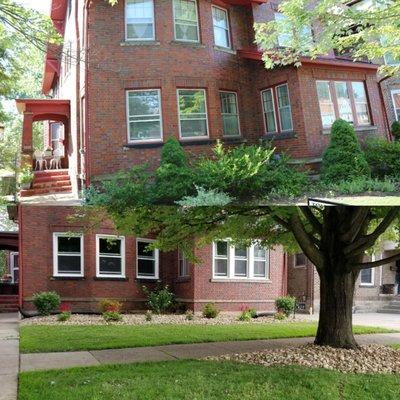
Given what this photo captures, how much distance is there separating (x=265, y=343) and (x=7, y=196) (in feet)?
25.5

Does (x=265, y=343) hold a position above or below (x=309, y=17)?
below

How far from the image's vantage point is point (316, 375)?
6.84 metres

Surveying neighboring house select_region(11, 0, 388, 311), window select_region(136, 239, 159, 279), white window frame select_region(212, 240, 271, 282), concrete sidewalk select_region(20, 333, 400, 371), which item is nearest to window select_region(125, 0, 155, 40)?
neighboring house select_region(11, 0, 388, 311)

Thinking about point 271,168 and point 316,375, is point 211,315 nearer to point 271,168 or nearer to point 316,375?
point 316,375

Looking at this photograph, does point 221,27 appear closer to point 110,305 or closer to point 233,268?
point 110,305

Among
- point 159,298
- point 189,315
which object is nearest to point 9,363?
point 159,298

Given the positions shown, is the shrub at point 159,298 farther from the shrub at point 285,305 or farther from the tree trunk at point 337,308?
the tree trunk at point 337,308

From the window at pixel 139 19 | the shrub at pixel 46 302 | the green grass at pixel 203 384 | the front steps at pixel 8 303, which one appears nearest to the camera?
the window at pixel 139 19

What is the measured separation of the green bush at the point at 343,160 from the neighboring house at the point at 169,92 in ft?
0.21

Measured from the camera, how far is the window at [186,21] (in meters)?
2.90

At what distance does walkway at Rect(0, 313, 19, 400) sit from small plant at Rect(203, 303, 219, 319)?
16.7 feet

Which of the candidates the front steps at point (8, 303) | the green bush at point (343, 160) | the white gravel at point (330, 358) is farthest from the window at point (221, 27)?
the front steps at point (8, 303)

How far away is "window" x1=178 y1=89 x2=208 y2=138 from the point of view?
2791 millimetres

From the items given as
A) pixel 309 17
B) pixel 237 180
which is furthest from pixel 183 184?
pixel 309 17
